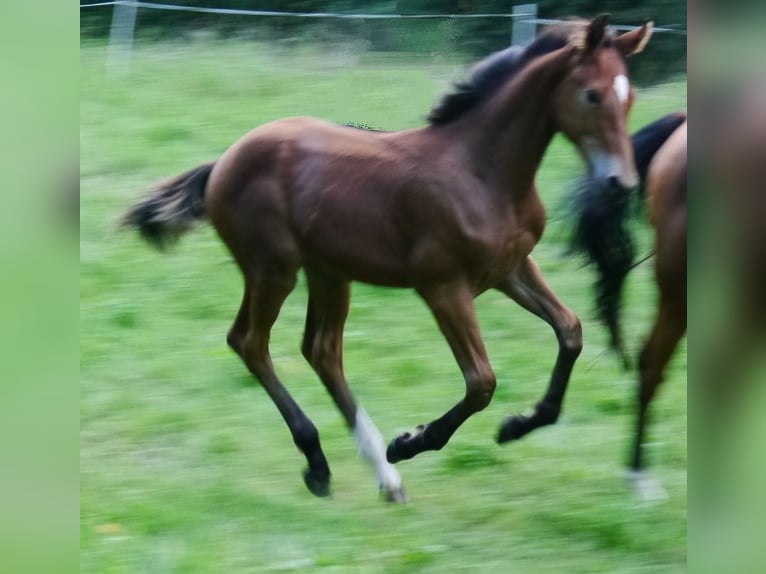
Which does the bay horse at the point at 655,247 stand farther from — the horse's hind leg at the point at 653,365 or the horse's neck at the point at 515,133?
the horse's neck at the point at 515,133

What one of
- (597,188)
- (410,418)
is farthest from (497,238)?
(410,418)

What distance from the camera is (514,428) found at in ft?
13.1

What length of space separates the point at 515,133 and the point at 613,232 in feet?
1.84

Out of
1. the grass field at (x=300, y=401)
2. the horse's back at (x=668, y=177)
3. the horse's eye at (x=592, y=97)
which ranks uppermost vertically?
the horse's eye at (x=592, y=97)

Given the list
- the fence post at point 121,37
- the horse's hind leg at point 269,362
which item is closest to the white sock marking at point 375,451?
the horse's hind leg at point 269,362

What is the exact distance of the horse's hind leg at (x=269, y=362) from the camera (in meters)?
3.88

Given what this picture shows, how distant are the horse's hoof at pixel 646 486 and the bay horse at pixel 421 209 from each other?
379 mm

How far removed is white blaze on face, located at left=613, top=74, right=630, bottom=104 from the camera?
3342mm

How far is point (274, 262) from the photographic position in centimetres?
387

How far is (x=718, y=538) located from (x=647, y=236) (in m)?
2.67

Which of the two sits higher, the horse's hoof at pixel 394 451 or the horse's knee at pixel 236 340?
the horse's knee at pixel 236 340

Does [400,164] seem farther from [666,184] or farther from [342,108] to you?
Result: [342,108]

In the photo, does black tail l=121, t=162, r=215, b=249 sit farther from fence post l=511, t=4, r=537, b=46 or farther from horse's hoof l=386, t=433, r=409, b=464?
fence post l=511, t=4, r=537, b=46

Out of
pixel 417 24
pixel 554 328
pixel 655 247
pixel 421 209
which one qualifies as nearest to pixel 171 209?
pixel 421 209
